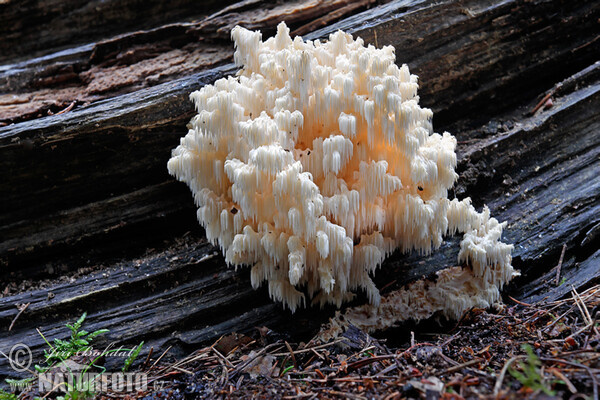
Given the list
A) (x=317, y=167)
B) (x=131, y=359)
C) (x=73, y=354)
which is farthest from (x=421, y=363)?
(x=73, y=354)

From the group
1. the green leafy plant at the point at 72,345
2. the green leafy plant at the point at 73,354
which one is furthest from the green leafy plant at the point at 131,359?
the green leafy plant at the point at 72,345

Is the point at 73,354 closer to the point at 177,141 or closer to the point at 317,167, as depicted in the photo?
the point at 177,141

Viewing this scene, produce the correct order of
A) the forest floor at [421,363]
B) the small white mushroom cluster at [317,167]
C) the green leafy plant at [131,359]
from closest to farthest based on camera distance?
the forest floor at [421,363] < the small white mushroom cluster at [317,167] < the green leafy plant at [131,359]

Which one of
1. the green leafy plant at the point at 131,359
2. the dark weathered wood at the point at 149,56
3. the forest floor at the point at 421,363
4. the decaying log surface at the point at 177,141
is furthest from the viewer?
the dark weathered wood at the point at 149,56

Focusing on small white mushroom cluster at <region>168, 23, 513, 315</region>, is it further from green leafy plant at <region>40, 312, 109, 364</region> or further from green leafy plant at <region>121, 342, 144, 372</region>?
green leafy plant at <region>40, 312, 109, 364</region>

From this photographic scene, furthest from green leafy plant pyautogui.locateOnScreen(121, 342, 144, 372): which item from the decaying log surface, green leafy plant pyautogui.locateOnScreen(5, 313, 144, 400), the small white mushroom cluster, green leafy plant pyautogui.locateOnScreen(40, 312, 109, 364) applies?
the small white mushroom cluster

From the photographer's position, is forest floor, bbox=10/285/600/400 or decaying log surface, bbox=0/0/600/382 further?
decaying log surface, bbox=0/0/600/382

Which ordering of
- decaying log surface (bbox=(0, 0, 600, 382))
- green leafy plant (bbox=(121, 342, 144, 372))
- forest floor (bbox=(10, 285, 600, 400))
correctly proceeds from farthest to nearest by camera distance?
decaying log surface (bbox=(0, 0, 600, 382))
green leafy plant (bbox=(121, 342, 144, 372))
forest floor (bbox=(10, 285, 600, 400))

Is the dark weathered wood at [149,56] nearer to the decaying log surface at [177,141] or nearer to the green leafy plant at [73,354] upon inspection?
the decaying log surface at [177,141]
